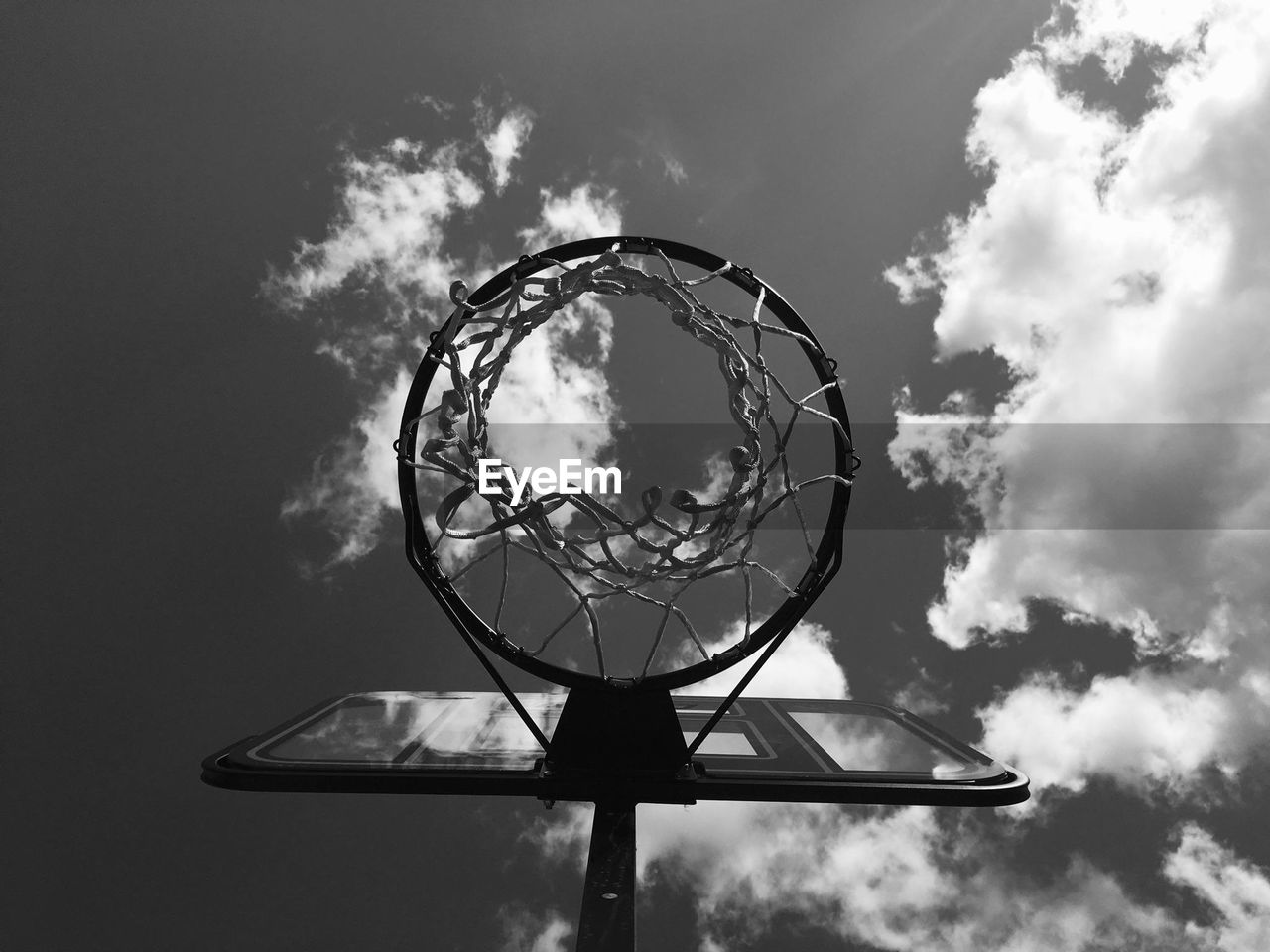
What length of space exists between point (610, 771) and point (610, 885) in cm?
A: 33

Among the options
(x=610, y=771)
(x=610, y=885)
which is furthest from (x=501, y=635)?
(x=610, y=885)

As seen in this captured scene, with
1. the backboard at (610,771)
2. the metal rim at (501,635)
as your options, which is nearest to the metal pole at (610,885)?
the backboard at (610,771)

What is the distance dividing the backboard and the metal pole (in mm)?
64

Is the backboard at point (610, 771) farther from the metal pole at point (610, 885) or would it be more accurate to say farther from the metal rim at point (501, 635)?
the metal rim at point (501, 635)

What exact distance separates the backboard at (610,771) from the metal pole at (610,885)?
0.06m

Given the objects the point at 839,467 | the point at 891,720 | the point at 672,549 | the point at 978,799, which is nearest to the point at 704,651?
the point at 672,549

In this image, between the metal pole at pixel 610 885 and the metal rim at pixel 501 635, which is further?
the metal rim at pixel 501 635

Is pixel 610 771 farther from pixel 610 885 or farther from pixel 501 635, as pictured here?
pixel 501 635

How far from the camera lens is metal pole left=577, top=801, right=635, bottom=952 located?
1.89 m

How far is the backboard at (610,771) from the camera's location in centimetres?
230

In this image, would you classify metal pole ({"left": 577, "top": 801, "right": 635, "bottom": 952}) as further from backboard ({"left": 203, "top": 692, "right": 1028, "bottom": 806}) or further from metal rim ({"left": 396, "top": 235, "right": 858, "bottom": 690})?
metal rim ({"left": 396, "top": 235, "right": 858, "bottom": 690})

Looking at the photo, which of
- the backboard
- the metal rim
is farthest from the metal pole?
the metal rim

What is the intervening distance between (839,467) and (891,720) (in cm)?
147

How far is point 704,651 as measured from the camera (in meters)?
2.38
